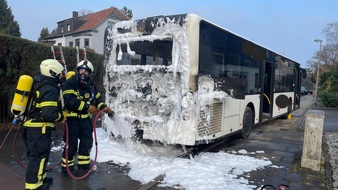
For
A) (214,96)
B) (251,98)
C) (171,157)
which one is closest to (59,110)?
(171,157)

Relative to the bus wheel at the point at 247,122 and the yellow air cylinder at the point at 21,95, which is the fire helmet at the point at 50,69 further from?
the bus wheel at the point at 247,122

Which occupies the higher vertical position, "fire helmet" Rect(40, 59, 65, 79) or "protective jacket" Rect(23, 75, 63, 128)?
"fire helmet" Rect(40, 59, 65, 79)

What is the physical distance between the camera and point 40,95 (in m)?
4.02

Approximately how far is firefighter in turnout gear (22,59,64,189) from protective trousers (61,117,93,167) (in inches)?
32.8

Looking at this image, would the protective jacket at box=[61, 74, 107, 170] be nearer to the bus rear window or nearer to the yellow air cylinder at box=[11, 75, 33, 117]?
the yellow air cylinder at box=[11, 75, 33, 117]

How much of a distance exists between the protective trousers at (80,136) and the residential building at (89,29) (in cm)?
3360

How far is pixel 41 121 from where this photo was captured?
13.4 ft

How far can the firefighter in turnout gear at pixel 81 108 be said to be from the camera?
4.81 m

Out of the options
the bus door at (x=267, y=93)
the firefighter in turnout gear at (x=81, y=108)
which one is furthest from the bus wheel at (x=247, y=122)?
the firefighter in turnout gear at (x=81, y=108)

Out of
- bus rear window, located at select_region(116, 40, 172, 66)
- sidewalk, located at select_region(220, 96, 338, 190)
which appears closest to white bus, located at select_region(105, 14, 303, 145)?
bus rear window, located at select_region(116, 40, 172, 66)

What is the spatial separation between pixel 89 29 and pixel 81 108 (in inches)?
1444

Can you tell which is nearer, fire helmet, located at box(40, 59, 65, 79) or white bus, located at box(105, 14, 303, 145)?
fire helmet, located at box(40, 59, 65, 79)

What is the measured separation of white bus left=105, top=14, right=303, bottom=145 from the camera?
565 centimetres

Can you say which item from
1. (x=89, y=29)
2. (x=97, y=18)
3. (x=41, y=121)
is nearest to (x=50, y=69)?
(x=41, y=121)
